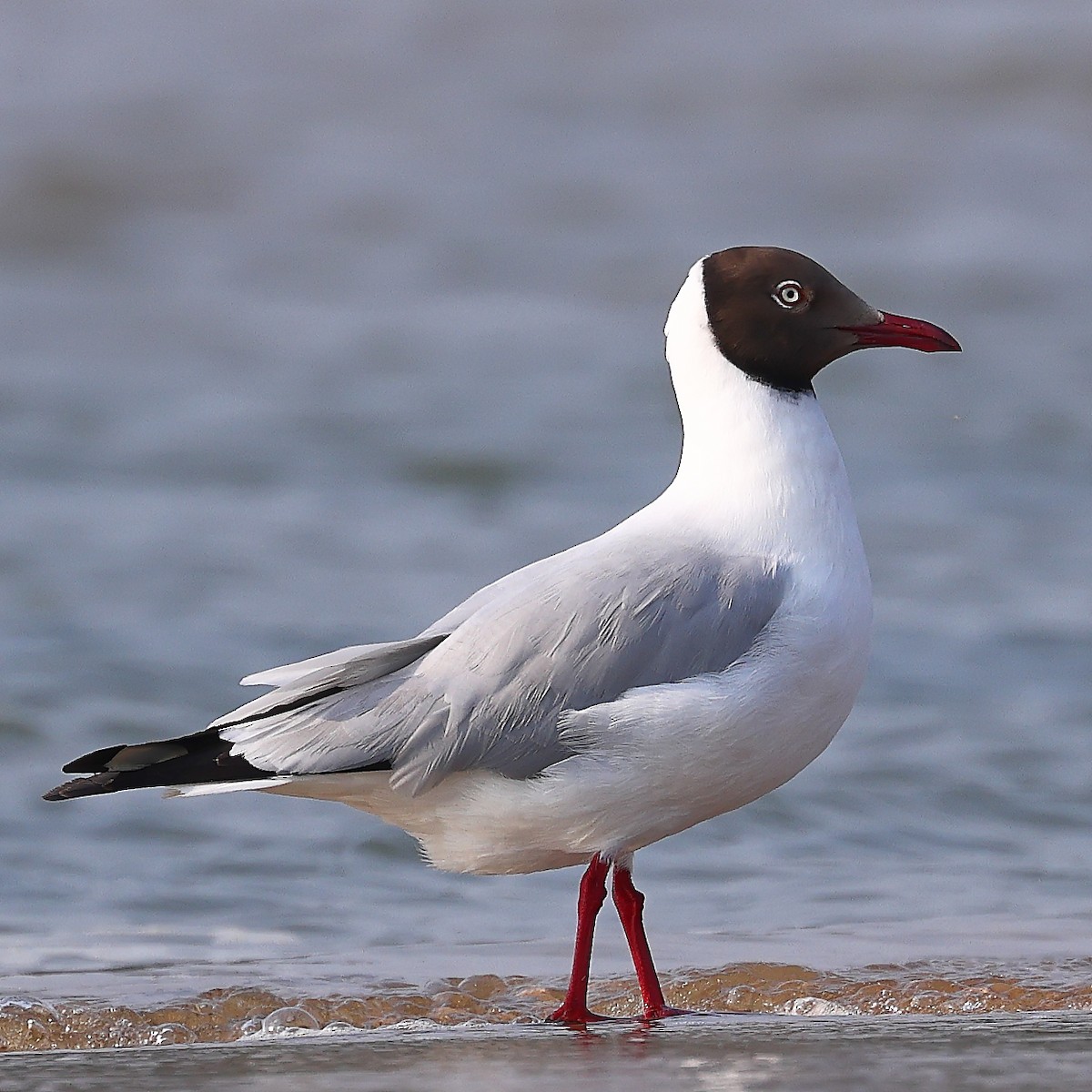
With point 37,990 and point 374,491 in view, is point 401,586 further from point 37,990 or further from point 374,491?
point 37,990

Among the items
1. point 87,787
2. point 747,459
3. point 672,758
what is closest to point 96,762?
point 87,787

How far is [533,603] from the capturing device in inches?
169

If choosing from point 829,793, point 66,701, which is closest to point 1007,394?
point 829,793

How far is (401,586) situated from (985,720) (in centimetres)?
235

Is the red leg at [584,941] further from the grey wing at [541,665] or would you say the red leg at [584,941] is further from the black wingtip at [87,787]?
the black wingtip at [87,787]

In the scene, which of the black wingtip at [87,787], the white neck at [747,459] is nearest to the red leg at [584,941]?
the white neck at [747,459]

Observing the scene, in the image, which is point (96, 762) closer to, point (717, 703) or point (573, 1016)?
point (573, 1016)

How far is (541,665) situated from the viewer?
425 centimetres

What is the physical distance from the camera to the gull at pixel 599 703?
4203 millimetres

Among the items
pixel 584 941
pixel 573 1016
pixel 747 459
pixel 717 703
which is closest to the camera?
pixel 717 703

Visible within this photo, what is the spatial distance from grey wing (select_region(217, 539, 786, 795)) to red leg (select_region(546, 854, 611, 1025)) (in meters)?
0.26

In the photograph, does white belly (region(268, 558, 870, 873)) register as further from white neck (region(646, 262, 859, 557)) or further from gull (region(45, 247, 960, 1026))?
white neck (region(646, 262, 859, 557))

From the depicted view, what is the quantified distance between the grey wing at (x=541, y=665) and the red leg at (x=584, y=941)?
0.26 metres

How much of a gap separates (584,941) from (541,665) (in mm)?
565
